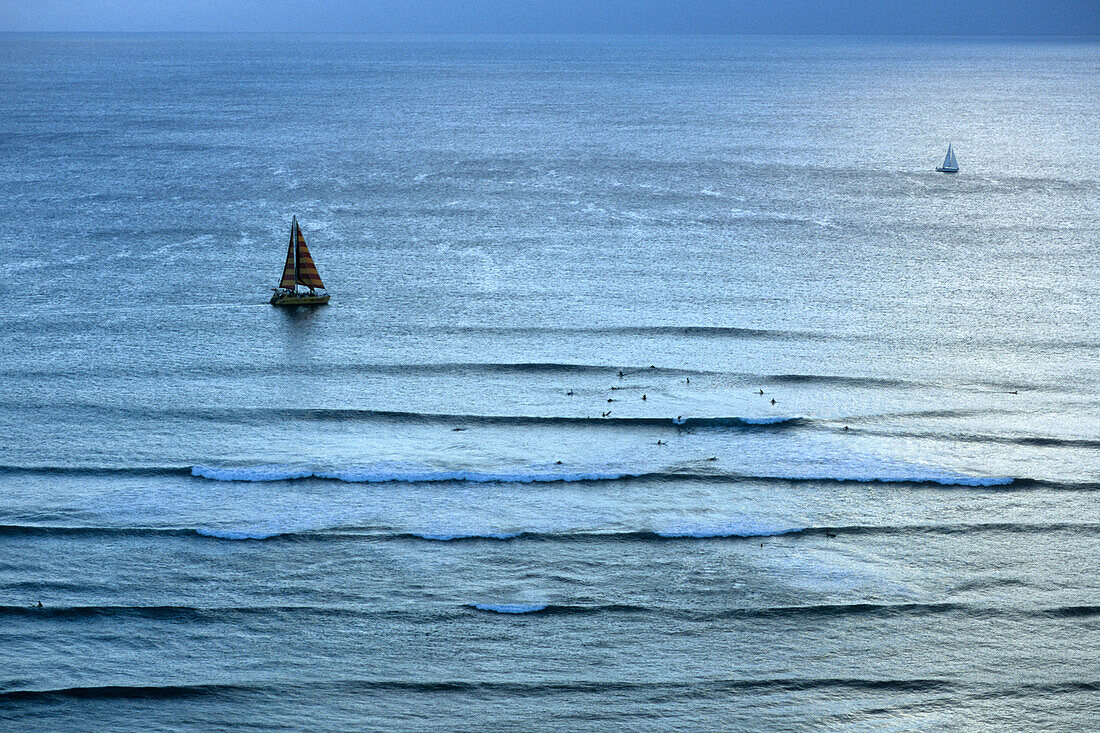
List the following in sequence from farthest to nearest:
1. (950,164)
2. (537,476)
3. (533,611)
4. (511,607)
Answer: (950,164), (537,476), (511,607), (533,611)

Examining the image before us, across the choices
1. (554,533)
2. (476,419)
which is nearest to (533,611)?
(554,533)

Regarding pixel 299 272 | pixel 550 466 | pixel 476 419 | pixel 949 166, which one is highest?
pixel 949 166

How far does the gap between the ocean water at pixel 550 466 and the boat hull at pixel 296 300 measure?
4.68 ft

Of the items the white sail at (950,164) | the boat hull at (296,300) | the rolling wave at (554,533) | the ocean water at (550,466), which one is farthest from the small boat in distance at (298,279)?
the white sail at (950,164)

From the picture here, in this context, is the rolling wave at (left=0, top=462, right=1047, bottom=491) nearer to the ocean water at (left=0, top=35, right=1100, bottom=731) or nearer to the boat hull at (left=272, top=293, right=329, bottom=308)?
the ocean water at (left=0, top=35, right=1100, bottom=731)

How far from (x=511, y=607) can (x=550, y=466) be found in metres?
13.0

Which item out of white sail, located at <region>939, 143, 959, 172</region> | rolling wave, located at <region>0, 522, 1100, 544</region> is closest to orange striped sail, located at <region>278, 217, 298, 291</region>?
rolling wave, located at <region>0, 522, 1100, 544</region>

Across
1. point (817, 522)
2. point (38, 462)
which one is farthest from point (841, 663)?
point (38, 462)

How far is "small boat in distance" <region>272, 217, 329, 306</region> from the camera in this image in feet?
258

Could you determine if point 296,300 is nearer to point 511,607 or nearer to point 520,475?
point 520,475

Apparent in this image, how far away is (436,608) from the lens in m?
41.4

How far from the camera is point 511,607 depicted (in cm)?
4147

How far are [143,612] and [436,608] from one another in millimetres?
10482

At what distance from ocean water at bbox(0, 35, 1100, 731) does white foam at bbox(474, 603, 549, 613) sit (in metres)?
0.12
